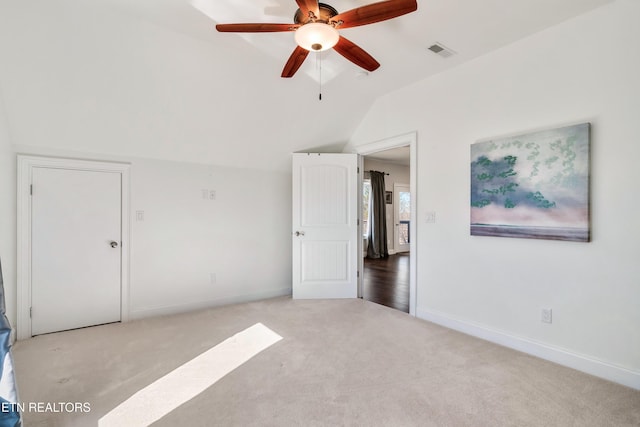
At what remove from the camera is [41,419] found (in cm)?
175

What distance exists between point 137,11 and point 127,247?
7.56 feet

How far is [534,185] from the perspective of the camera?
2.49m

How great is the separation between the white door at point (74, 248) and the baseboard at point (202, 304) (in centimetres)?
24

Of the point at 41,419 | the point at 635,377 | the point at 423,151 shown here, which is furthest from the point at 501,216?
the point at 41,419

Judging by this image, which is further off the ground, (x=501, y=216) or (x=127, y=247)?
(x=501, y=216)

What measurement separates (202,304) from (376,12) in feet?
11.7

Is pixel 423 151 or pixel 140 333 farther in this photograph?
pixel 423 151

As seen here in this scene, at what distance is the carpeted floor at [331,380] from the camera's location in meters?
1.77

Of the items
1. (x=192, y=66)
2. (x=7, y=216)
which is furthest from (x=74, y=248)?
(x=192, y=66)

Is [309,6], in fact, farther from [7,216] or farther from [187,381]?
[7,216]

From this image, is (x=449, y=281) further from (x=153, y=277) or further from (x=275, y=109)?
(x=153, y=277)

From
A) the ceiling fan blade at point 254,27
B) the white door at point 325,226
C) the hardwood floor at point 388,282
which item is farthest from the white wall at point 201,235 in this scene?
the ceiling fan blade at point 254,27

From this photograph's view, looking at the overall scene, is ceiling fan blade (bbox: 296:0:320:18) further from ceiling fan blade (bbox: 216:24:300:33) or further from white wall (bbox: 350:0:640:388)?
white wall (bbox: 350:0:640:388)

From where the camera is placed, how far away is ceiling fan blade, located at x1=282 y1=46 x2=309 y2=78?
6.70ft
